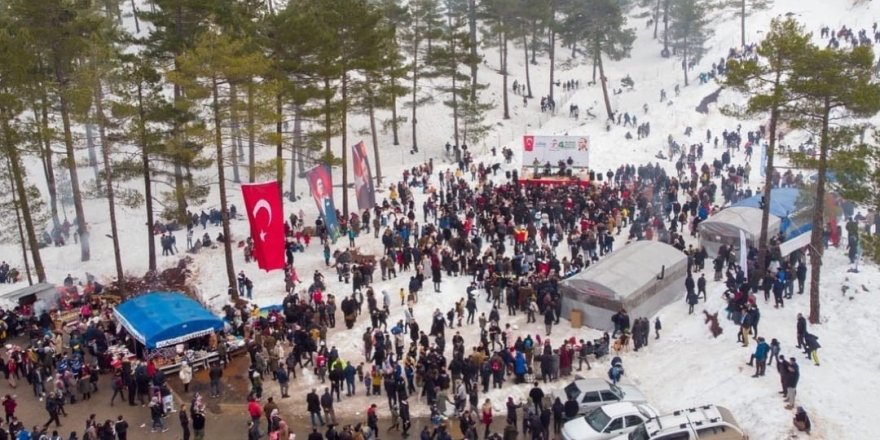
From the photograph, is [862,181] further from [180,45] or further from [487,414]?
[180,45]

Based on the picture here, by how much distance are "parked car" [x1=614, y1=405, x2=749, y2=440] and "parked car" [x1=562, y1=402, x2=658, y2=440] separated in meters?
0.62

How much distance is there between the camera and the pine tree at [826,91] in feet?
67.7

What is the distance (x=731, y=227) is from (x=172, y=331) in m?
20.1

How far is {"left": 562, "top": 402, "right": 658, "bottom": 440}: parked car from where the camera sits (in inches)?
723

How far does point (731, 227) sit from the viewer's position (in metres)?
29.1

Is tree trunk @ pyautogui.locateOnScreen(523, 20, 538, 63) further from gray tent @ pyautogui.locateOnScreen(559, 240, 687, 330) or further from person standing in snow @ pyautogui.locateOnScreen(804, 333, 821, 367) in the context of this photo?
person standing in snow @ pyautogui.locateOnScreen(804, 333, 821, 367)

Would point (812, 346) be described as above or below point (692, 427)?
above

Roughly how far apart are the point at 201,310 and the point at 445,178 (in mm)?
19606

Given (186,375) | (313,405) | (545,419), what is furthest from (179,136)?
(545,419)

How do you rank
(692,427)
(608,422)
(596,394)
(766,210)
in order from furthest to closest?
(766,210) < (596,394) < (608,422) < (692,427)

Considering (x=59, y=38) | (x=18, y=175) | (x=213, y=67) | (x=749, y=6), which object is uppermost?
(x=749, y=6)

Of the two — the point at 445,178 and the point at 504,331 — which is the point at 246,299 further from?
the point at 445,178

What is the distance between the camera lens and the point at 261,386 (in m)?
22.3

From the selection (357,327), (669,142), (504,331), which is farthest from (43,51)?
(669,142)
